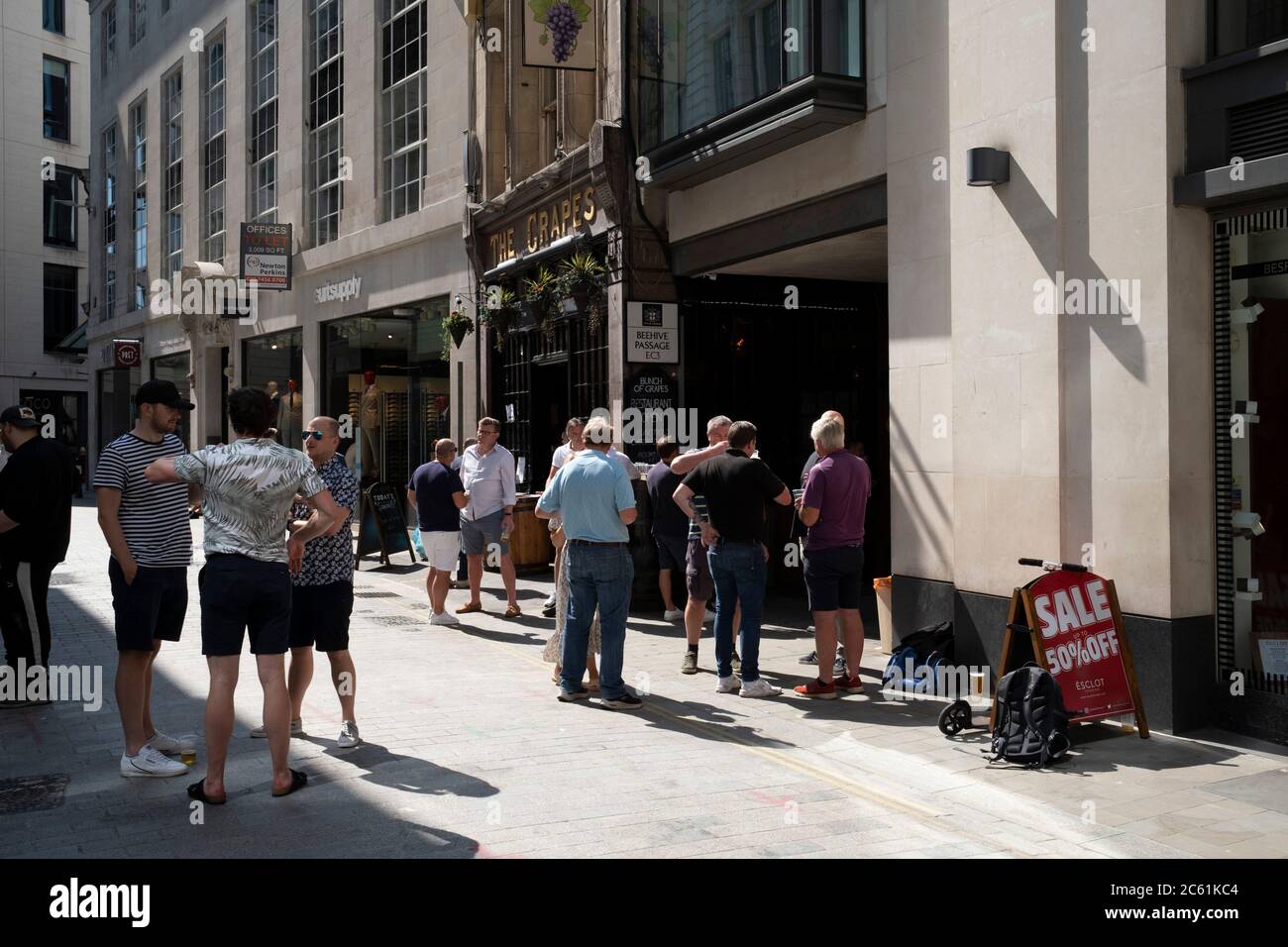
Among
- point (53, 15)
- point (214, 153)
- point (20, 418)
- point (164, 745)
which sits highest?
point (53, 15)

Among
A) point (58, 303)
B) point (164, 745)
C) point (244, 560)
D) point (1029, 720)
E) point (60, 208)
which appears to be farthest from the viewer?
point (60, 208)

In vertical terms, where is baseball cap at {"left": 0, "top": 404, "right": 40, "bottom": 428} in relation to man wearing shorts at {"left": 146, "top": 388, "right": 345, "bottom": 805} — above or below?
above

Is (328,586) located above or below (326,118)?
below

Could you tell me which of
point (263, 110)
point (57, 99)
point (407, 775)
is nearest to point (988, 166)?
point (407, 775)

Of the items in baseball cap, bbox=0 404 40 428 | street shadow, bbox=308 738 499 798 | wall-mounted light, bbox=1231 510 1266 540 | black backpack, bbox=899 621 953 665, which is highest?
baseball cap, bbox=0 404 40 428

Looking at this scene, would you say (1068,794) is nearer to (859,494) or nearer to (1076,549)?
(1076,549)

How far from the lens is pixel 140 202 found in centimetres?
3328

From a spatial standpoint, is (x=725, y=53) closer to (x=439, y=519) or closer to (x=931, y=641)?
(x=439, y=519)

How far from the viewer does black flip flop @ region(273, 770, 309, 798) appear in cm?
574

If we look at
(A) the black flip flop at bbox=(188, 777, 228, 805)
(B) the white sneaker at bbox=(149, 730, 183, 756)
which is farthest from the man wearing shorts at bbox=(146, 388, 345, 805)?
(B) the white sneaker at bbox=(149, 730, 183, 756)

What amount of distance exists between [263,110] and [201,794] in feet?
73.7

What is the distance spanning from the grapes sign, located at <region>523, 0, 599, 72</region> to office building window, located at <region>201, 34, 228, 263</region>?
1557 centimetres

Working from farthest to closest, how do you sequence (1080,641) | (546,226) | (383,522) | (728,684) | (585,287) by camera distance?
(383,522)
(546,226)
(585,287)
(728,684)
(1080,641)

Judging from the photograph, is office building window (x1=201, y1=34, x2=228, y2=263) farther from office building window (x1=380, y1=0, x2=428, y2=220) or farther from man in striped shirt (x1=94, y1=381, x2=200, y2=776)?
man in striped shirt (x1=94, y1=381, x2=200, y2=776)
